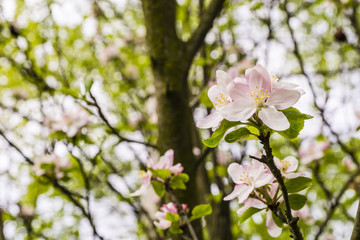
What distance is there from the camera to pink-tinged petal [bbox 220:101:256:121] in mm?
694

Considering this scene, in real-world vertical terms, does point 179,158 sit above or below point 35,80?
below

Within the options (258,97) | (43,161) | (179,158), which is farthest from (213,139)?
(43,161)

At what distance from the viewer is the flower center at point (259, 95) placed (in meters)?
Result: 0.72

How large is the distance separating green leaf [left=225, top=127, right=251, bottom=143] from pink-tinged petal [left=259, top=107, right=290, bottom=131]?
54 millimetres

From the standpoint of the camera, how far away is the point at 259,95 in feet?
2.37

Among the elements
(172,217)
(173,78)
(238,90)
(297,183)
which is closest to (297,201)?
(297,183)

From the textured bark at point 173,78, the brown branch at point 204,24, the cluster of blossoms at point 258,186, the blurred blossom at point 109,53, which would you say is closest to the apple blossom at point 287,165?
the cluster of blossoms at point 258,186

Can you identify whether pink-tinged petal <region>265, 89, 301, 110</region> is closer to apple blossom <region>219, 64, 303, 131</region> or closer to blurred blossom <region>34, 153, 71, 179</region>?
apple blossom <region>219, 64, 303, 131</region>

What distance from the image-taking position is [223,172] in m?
2.24

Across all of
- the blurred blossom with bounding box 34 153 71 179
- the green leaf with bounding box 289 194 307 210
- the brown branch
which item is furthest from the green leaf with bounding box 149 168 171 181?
the blurred blossom with bounding box 34 153 71 179

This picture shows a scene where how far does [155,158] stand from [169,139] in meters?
0.50

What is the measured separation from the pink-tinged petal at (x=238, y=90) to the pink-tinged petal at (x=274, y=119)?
1.9 inches

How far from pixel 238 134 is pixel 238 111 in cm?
7

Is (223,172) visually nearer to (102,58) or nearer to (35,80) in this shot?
(35,80)
